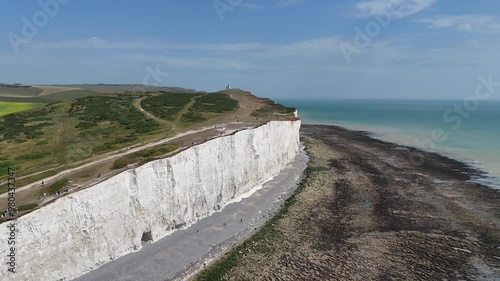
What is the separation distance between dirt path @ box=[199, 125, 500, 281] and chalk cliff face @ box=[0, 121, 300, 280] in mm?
6288

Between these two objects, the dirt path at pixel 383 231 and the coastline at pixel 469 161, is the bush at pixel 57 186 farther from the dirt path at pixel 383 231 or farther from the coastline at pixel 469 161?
the coastline at pixel 469 161

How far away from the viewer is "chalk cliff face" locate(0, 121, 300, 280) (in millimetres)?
17000

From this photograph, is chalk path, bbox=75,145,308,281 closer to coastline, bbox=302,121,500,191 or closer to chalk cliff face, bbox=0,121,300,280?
chalk cliff face, bbox=0,121,300,280

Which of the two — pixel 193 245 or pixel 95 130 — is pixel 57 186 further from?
pixel 95 130

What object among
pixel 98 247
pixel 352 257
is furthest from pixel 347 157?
pixel 98 247

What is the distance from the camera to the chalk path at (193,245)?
1994cm

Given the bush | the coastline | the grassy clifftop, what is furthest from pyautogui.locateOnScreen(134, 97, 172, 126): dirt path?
the coastline

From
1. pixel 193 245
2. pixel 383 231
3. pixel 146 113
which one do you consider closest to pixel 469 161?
pixel 383 231

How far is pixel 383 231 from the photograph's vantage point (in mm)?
27250

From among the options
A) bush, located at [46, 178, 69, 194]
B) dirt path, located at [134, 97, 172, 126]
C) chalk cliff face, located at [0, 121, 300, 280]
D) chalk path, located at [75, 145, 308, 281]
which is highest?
→ dirt path, located at [134, 97, 172, 126]

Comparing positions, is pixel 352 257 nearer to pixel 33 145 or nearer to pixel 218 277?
Answer: pixel 218 277

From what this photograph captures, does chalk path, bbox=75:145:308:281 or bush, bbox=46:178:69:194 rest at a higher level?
bush, bbox=46:178:69:194

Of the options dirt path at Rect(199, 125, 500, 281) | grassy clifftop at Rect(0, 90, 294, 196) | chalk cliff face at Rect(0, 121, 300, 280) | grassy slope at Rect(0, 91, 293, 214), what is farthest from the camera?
grassy clifftop at Rect(0, 90, 294, 196)

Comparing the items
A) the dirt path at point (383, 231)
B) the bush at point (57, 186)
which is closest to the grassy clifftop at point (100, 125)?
the bush at point (57, 186)
